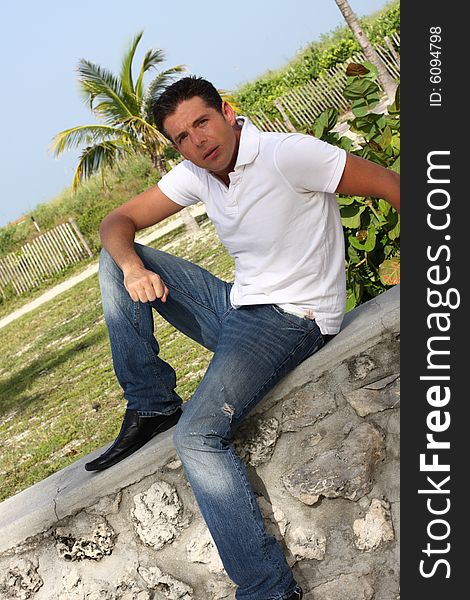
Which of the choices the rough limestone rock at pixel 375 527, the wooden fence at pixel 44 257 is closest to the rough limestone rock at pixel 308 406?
the rough limestone rock at pixel 375 527

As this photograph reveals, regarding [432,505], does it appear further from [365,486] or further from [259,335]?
[259,335]

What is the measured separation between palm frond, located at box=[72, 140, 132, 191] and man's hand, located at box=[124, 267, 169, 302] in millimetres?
18783

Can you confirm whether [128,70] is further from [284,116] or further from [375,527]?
[375,527]

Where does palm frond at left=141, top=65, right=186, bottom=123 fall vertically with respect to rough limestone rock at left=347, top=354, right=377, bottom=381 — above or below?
above

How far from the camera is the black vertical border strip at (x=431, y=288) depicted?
2734 millimetres

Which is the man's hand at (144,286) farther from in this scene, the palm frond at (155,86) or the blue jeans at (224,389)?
the palm frond at (155,86)

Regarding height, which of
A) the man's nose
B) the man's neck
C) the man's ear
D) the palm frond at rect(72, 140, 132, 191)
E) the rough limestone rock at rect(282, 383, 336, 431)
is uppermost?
the palm frond at rect(72, 140, 132, 191)

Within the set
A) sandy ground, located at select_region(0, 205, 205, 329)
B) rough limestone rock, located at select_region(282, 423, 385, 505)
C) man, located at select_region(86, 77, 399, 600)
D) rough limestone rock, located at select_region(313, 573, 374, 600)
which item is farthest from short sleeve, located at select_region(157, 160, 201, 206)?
sandy ground, located at select_region(0, 205, 205, 329)

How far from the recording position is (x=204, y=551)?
3.05 m

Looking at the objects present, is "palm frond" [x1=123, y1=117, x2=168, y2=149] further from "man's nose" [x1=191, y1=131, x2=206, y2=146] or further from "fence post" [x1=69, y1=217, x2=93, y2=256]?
"man's nose" [x1=191, y1=131, x2=206, y2=146]

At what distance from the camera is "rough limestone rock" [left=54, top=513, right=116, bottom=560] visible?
305 centimetres

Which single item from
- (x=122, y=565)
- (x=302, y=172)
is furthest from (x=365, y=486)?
(x=302, y=172)

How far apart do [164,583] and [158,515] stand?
241 millimetres

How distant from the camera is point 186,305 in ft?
10.8
